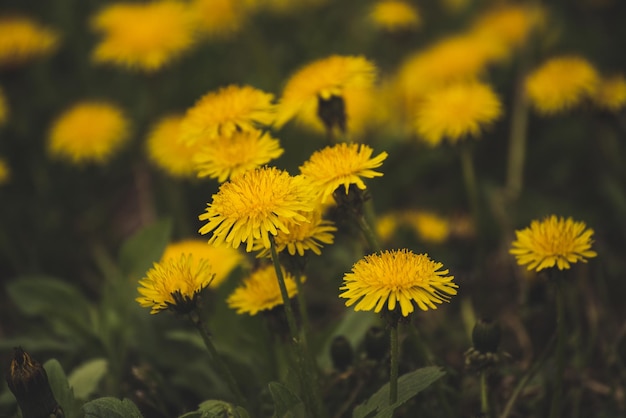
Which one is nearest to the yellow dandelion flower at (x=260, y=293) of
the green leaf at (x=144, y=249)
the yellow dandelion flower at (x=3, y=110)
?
the green leaf at (x=144, y=249)

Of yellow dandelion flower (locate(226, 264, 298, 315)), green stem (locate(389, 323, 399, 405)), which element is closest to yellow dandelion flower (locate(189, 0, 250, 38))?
yellow dandelion flower (locate(226, 264, 298, 315))

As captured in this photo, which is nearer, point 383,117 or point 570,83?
point 570,83

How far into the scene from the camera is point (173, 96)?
3.82 m

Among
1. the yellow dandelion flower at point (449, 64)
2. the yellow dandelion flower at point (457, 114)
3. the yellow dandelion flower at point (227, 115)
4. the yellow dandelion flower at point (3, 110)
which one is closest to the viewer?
the yellow dandelion flower at point (227, 115)

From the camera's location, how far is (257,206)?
144 cm

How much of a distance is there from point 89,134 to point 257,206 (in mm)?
1971

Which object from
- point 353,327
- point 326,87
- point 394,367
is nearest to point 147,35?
point 326,87

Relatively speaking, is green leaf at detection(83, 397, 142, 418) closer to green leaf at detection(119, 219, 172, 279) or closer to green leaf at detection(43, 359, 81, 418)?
green leaf at detection(43, 359, 81, 418)

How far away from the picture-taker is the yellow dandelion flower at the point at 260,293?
167 cm

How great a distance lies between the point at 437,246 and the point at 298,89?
0.95 metres

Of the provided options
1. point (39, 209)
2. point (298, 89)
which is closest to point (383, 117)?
point (298, 89)

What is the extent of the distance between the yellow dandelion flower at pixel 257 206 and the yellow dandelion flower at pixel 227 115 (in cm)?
30

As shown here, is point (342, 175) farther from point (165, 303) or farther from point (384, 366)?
point (384, 366)

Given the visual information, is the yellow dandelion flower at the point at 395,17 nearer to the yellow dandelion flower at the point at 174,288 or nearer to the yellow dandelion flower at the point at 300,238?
the yellow dandelion flower at the point at 300,238
